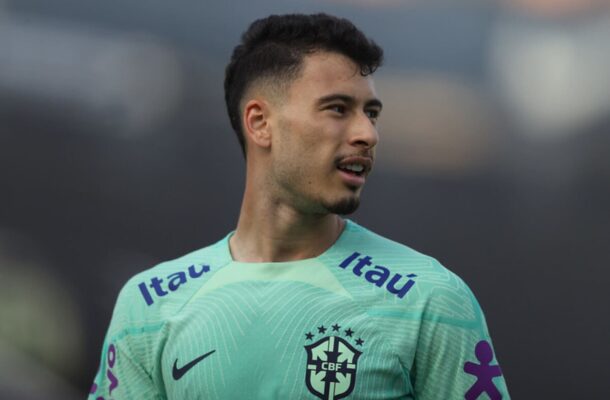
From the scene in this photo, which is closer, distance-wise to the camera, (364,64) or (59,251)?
(364,64)

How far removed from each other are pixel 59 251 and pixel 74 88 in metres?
0.74

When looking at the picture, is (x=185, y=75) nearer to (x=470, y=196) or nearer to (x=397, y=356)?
(x=470, y=196)

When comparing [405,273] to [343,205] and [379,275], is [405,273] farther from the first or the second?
[343,205]

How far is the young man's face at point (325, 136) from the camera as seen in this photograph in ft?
6.68

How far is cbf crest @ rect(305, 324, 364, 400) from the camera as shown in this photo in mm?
1939

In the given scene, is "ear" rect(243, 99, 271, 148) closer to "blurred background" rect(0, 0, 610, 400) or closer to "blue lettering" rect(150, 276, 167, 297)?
"blue lettering" rect(150, 276, 167, 297)

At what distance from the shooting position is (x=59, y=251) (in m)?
4.32

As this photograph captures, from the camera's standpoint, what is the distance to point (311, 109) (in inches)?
81.1

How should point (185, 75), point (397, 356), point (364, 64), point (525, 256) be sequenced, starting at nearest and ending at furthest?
point (397, 356) → point (364, 64) → point (525, 256) → point (185, 75)

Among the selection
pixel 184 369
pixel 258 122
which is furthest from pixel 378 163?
pixel 184 369

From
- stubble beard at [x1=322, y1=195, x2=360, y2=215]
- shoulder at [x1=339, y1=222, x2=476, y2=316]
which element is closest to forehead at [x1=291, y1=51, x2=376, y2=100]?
stubble beard at [x1=322, y1=195, x2=360, y2=215]

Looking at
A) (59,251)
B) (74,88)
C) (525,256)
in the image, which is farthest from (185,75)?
(525,256)

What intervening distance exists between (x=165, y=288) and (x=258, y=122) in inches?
17.2

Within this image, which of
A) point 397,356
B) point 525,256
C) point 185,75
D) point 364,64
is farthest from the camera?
point 185,75
